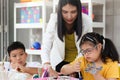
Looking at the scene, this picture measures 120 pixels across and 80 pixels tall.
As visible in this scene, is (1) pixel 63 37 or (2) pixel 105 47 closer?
(2) pixel 105 47

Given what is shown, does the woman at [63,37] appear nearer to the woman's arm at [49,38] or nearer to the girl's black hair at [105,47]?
the woman's arm at [49,38]

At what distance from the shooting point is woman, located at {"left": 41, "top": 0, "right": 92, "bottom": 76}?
167 cm

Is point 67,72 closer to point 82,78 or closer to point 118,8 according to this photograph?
point 82,78

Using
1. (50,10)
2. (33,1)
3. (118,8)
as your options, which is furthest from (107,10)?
(33,1)

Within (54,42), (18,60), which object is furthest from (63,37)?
(18,60)

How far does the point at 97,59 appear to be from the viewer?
1421 millimetres

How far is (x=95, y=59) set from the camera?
55.4 inches

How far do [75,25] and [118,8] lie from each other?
1280mm

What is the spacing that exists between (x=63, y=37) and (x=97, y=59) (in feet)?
1.25

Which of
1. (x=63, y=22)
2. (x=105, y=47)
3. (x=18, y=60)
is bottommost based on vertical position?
(x=18, y=60)

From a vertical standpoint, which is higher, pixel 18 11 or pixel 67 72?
pixel 18 11

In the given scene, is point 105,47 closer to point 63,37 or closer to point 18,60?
point 63,37

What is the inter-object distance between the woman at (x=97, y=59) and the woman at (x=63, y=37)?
0.90 ft

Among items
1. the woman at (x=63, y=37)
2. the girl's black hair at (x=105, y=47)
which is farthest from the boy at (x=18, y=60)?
the girl's black hair at (x=105, y=47)
